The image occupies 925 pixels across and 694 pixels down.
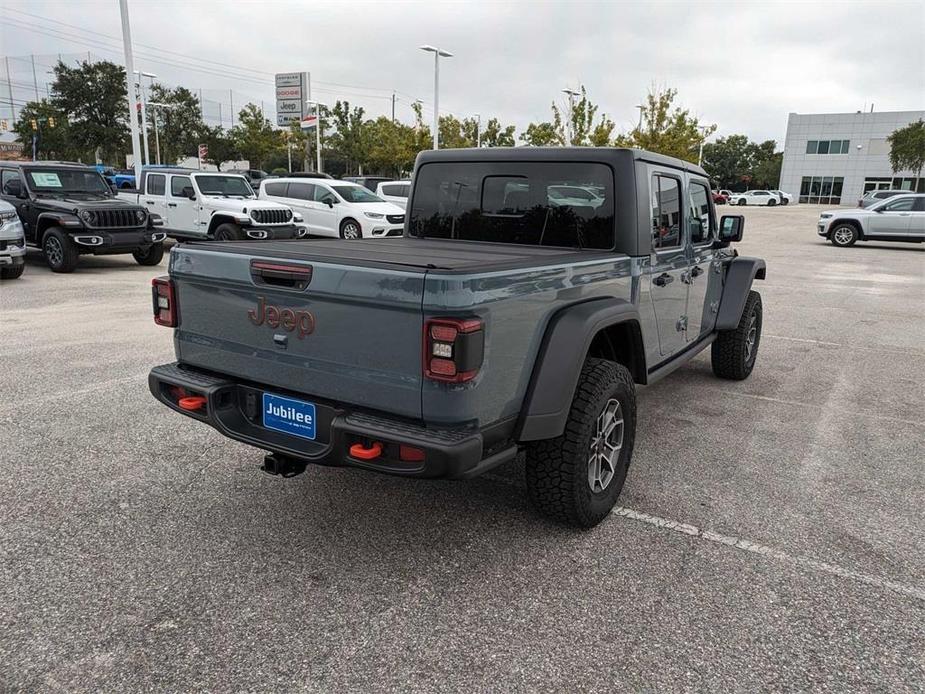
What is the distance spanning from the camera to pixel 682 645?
2.52 meters

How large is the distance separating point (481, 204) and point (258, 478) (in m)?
2.15

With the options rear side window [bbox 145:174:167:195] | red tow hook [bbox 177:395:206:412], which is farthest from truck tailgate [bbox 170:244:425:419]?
rear side window [bbox 145:174:167:195]

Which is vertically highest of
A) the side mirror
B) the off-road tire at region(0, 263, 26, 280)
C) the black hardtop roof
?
the black hardtop roof

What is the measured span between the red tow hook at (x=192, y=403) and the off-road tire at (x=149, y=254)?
35.0 feet

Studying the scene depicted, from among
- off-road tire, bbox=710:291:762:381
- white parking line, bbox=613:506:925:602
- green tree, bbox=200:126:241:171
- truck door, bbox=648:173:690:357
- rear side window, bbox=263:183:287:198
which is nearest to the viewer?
white parking line, bbox=613:506:925:602

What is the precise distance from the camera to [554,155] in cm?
398

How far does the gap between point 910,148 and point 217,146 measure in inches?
2316

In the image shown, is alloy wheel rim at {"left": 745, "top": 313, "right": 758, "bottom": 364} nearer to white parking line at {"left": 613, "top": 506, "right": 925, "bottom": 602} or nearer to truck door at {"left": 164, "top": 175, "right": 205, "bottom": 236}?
white parking line at {"left": 613, "top": 506, "right": 925, "bottom": 602}

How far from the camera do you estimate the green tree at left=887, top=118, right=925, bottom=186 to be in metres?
54.9

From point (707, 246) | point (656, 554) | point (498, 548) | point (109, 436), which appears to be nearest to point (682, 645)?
point (656, 554)

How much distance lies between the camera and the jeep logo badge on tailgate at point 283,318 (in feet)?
9.32

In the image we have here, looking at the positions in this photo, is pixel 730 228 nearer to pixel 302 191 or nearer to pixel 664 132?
pixel 302 191

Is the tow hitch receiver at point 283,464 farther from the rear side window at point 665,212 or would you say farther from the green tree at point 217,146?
the green tree at point 217,146

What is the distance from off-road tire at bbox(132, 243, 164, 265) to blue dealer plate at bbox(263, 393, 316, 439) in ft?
36.4
